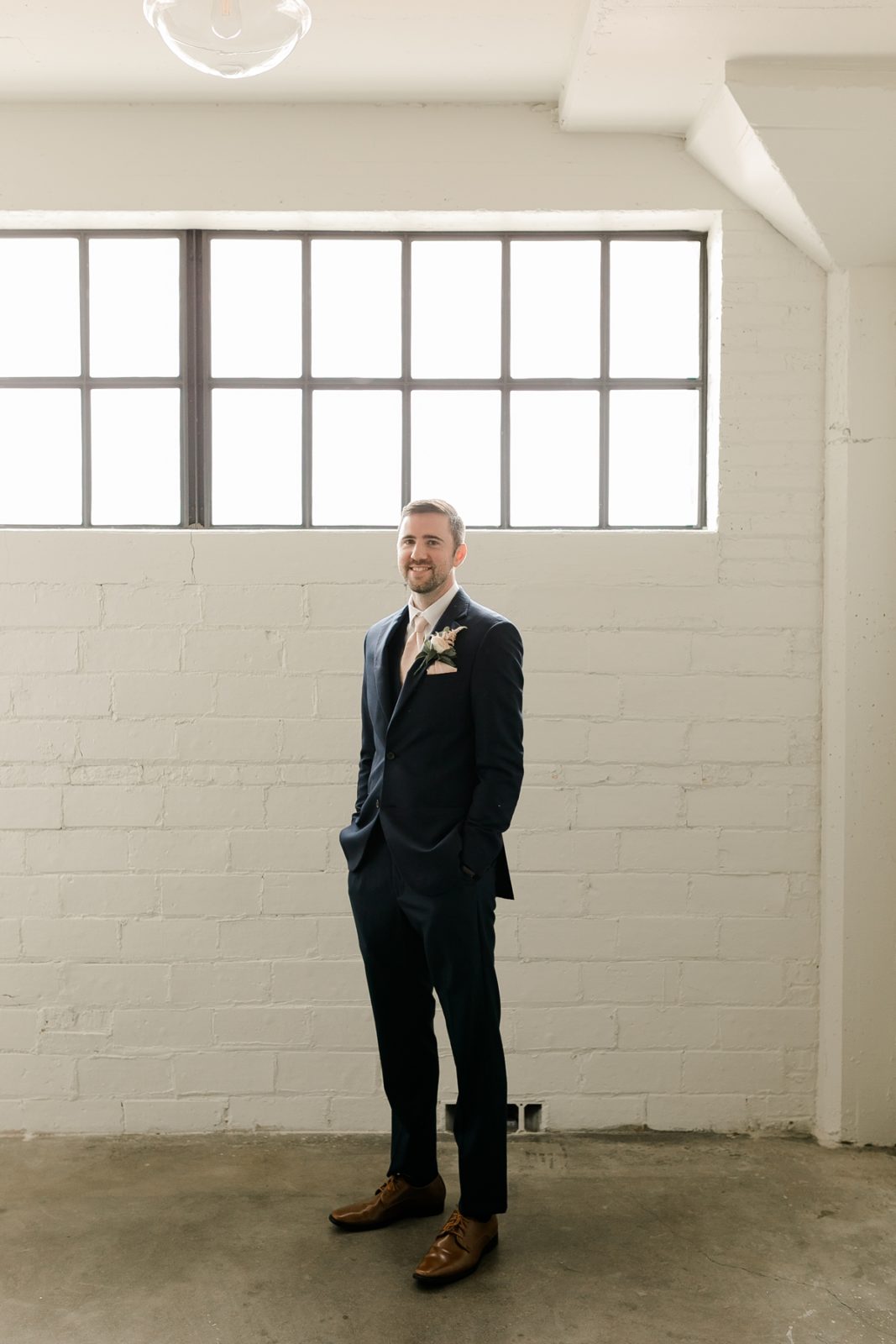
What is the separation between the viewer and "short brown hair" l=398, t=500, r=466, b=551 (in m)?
2.60

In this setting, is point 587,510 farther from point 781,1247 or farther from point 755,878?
point 781,1247

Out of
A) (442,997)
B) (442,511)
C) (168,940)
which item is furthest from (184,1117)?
(442,511)

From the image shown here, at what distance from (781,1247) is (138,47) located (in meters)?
3.48

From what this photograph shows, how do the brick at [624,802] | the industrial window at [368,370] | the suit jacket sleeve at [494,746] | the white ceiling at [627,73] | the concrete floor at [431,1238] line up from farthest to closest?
the industrial window at [368,370] < the brick at [624,802] < the white ceiling at [627,73] < the suit jacket sleeve at [494,746] < the concrete floor at [431,1238]

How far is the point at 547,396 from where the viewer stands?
11.2ft

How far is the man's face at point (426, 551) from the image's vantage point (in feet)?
8.49

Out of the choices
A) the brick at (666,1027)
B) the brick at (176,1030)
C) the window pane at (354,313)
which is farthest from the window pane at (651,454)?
the brick at (176,1030)

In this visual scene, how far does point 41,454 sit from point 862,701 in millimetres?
2599

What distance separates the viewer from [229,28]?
6.16 ft

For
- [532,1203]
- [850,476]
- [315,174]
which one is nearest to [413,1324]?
[532,1203]

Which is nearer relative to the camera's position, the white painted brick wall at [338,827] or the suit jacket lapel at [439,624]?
the suit jacket lapel at [439,624]

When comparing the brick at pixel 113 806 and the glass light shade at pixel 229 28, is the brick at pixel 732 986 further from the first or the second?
the glass light shade at pixel 229 28

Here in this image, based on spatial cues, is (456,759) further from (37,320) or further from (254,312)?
(37,320)

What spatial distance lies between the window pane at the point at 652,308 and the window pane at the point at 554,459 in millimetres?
179
